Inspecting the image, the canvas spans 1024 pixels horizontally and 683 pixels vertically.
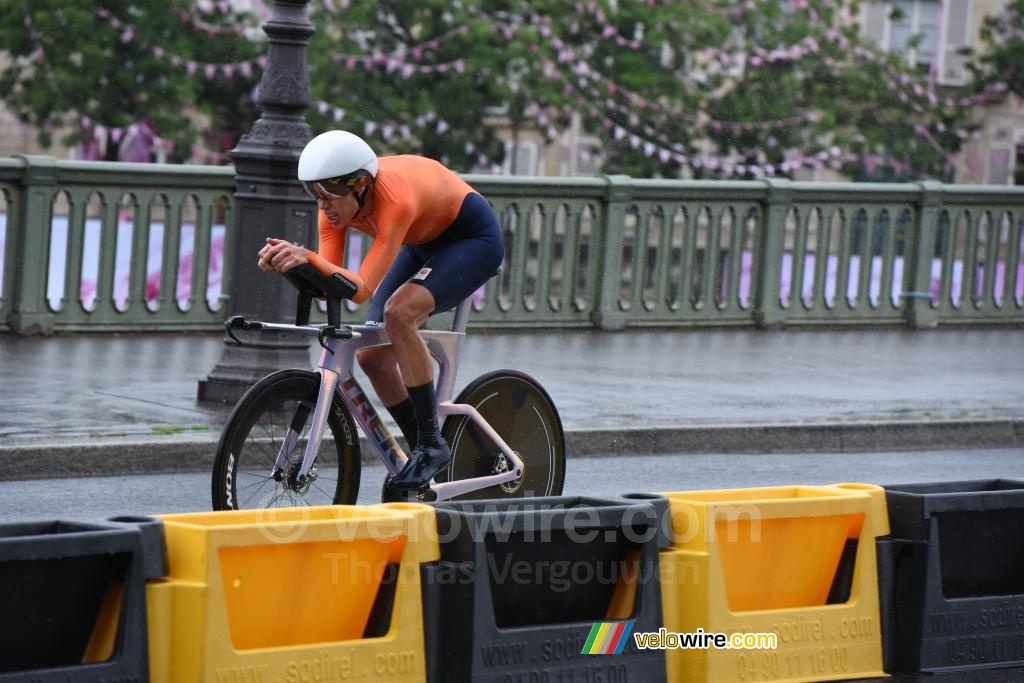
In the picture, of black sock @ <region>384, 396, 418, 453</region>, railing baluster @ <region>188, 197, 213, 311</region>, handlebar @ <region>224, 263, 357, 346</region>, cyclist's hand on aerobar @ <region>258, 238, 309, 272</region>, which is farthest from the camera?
railing baluster @ <region>188, 197, 213, 311</region>

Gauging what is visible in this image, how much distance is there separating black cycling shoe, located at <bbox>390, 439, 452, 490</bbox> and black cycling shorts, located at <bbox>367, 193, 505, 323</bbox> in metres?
0.51

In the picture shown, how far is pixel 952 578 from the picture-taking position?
20.4ft

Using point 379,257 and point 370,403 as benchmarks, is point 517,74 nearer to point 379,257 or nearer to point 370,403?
point 370,403

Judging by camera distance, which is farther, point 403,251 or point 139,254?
point 139,254

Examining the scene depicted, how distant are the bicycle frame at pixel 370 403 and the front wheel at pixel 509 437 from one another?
→ 48 millimetres

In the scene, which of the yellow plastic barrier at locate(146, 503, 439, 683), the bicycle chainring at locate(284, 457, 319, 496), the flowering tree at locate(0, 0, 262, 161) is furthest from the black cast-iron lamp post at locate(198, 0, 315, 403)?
the flowering tree at locate(0, 0, 262, 161)

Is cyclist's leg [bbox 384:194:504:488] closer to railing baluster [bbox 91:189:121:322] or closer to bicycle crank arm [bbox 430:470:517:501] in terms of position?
bicycle crank arm [bbox 430:470:517:501]

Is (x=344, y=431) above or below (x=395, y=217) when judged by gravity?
below

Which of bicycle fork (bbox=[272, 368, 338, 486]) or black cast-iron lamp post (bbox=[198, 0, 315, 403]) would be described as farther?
black cast-iron lamp post (bbox=[198, 0, 315, 403])

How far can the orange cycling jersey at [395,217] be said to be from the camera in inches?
264

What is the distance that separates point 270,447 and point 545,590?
171cm

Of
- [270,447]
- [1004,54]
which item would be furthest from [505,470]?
[1004,54]

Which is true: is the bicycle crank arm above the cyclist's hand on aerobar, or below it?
below

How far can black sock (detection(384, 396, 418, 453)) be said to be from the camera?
736 centimetres
